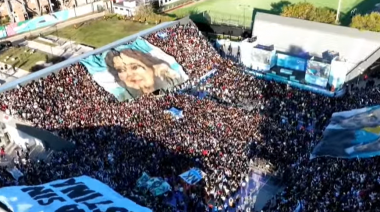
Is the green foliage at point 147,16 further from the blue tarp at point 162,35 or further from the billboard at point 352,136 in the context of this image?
the billboard at point 352,136

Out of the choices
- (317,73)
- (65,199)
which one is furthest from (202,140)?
(317,73)

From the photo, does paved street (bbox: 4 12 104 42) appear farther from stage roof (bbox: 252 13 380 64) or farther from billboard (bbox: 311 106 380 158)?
billboard (bbox: 311 106 380 158)

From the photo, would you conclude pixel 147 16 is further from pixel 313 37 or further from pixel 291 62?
pixel 313 37

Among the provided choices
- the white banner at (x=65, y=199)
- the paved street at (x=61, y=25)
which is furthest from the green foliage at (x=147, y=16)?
the white banner at (x=65, y=199)

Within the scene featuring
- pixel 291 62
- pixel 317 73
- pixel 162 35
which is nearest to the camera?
pixel 317 73

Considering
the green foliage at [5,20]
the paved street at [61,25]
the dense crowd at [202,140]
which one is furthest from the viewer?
the green foliage at [5,20]

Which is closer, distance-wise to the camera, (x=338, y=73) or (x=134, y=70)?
(x=134, y=70)

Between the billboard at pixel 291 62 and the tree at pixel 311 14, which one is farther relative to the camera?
the tree at pixel 311 14

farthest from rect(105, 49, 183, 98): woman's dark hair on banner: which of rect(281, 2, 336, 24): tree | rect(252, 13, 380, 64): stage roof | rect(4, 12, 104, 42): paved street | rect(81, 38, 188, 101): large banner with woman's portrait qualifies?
rect(4, 12, 104, 42): paved street
